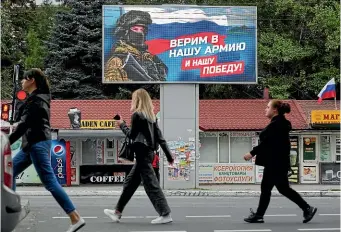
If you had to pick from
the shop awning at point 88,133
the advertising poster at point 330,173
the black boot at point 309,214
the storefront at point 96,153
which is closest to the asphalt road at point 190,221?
the black boot at point 309,214

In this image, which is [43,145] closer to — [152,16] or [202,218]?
[202,218]

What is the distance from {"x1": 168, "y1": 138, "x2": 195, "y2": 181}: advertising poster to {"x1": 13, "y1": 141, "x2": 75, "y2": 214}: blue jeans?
52.5 feet

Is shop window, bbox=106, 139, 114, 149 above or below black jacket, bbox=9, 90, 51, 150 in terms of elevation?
below

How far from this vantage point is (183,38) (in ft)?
79.3

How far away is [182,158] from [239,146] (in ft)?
15.2

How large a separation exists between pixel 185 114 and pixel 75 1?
1805cm

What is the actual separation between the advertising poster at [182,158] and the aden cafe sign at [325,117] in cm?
586

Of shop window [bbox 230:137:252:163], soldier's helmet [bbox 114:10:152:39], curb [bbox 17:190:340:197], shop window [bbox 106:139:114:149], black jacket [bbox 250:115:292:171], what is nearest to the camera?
black jacket [bbox 250:115:292:171]

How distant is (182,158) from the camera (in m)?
24.1

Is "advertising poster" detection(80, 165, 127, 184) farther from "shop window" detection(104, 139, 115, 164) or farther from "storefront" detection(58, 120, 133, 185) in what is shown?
"shop window" detection(104, 139, 115, 164)

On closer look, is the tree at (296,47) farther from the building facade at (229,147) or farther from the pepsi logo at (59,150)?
the pepsi logo at (59,150)

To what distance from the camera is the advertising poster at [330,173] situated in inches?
1091

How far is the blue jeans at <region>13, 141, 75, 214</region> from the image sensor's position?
7.90m

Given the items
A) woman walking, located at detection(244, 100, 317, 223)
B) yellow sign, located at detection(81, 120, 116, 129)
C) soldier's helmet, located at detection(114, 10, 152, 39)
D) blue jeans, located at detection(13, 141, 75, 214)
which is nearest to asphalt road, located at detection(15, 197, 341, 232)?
woman walking, located at detection(244, 100, 317, 223)
